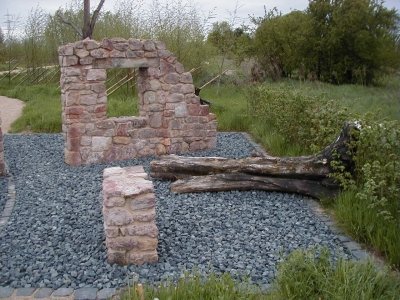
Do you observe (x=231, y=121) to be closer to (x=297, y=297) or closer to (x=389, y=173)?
(x=389, y=173)

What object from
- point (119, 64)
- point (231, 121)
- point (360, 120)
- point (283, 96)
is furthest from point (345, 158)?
point (231, 121)

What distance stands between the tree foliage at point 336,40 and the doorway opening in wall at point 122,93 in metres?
5.21

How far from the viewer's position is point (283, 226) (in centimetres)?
496

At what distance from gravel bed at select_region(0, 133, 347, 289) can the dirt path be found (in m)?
6.12

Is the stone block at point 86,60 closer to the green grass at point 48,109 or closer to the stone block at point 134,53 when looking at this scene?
the stone block at point 134,53

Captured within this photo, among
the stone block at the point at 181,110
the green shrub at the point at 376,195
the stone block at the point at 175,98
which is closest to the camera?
the green shrub at the point at 376,195

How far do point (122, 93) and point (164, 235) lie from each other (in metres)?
10.3

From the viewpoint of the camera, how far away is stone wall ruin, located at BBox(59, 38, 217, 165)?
7.60 m

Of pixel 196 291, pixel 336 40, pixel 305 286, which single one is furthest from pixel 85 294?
pixel 336 40

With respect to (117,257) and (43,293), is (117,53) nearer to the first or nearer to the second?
(117,257)

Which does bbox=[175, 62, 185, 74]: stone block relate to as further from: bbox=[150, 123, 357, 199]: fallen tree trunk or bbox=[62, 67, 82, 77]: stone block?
bbox=[150, 123, 357, 199]: fallen tree trunk

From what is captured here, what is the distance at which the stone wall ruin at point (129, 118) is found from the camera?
7598mm

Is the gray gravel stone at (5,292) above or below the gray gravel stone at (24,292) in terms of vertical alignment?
below

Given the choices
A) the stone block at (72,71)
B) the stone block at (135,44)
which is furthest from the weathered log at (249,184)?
the stone block at (135,44)
